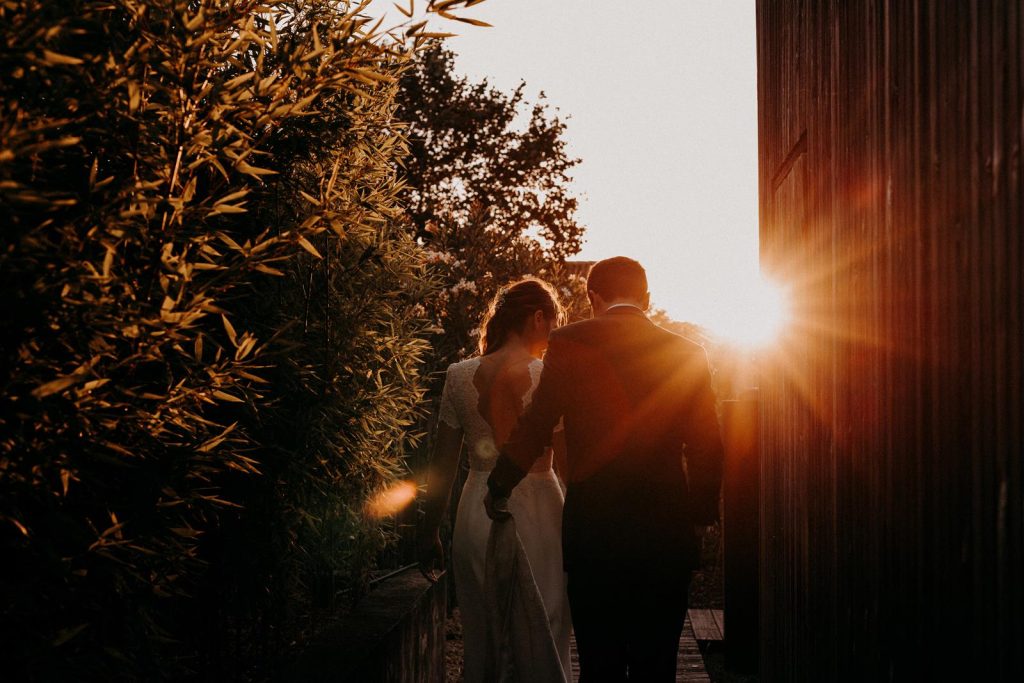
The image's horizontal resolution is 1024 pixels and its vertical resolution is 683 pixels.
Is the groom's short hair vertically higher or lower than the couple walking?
higher

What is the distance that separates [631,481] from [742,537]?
2.86 m

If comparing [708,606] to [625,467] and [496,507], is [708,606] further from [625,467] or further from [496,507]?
[625,467]

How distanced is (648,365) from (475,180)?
55.8 ft

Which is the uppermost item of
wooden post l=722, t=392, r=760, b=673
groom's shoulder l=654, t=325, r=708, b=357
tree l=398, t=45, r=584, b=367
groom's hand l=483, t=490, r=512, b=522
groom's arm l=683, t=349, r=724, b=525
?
tree l=398, t=45, r=584, b=367

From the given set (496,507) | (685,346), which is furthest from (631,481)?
(496,507)

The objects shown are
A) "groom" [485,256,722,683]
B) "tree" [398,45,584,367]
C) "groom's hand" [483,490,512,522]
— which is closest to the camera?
"groom" [485,256,722,683]

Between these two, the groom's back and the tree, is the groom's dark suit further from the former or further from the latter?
the tree

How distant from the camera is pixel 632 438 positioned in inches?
141

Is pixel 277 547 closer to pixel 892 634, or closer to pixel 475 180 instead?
pixel 892 634

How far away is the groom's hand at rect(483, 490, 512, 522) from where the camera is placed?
402 centimetres

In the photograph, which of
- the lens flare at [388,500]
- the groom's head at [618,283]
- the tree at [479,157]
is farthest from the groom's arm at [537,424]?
the tree at [479,157]

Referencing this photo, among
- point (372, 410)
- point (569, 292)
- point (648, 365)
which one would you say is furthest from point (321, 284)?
point (569, 292)

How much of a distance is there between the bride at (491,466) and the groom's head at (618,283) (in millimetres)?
757

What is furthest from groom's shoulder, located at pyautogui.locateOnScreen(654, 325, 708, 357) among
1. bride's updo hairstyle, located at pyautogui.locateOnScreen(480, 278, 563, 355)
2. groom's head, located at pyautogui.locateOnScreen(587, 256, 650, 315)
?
bride's updo hairstyle, located at pyautogui.locateOnScreen(480, 278, 563, 355)
